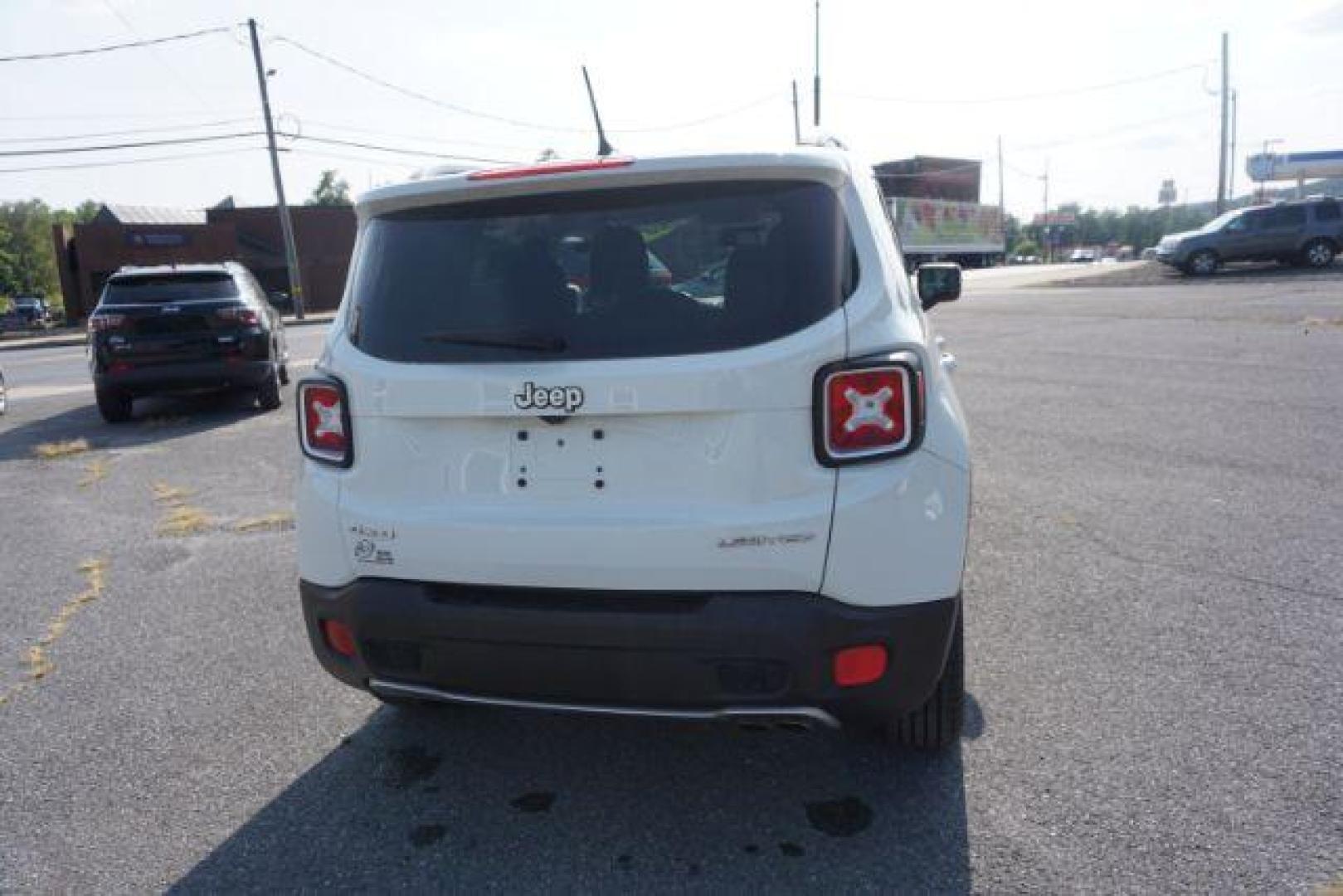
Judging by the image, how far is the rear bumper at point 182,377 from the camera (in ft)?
33.4

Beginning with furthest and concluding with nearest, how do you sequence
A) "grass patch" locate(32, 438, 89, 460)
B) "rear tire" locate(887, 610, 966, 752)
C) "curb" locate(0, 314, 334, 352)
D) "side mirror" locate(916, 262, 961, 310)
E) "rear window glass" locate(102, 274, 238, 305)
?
"curb" locate(0, 314, 334, 352)
"rear window glass" locate(102, 274, 238, 305)
"grass patch" locate(32, 438, 89, 460)
"side mirror" locate(916, 262, 961, 310)
"rear tire" locate(887, 610, 966, 752)

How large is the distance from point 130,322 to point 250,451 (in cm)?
277

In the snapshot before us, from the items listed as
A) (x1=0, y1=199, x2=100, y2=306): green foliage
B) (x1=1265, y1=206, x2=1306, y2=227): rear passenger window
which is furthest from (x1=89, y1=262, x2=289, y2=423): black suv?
(x1=0, y1=199, x2=100, y2=306): green foliage

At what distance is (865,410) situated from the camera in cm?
238

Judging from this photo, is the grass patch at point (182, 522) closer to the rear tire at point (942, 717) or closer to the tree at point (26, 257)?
the rear tire at point (942, 717)

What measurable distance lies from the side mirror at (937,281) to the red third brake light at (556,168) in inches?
108

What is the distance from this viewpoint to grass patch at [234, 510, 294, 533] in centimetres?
600

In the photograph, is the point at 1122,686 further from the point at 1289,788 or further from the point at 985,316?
the point at 985,316

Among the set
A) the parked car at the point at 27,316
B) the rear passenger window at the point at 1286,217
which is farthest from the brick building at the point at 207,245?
the rear passenger window at the point at 1286,217

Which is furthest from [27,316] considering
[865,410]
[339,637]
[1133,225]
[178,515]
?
[1133,225]

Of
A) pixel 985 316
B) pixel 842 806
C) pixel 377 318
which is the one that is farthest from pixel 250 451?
pixel 985 316

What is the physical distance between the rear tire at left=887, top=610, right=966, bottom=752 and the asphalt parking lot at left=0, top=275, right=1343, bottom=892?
0.09 meters

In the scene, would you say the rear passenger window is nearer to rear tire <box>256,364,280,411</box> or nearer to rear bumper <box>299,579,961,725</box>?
rear tire <box>256,364,280,411</box>

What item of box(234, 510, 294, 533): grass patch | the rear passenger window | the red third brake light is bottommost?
box(234, 510, 294, 533): grass patch
